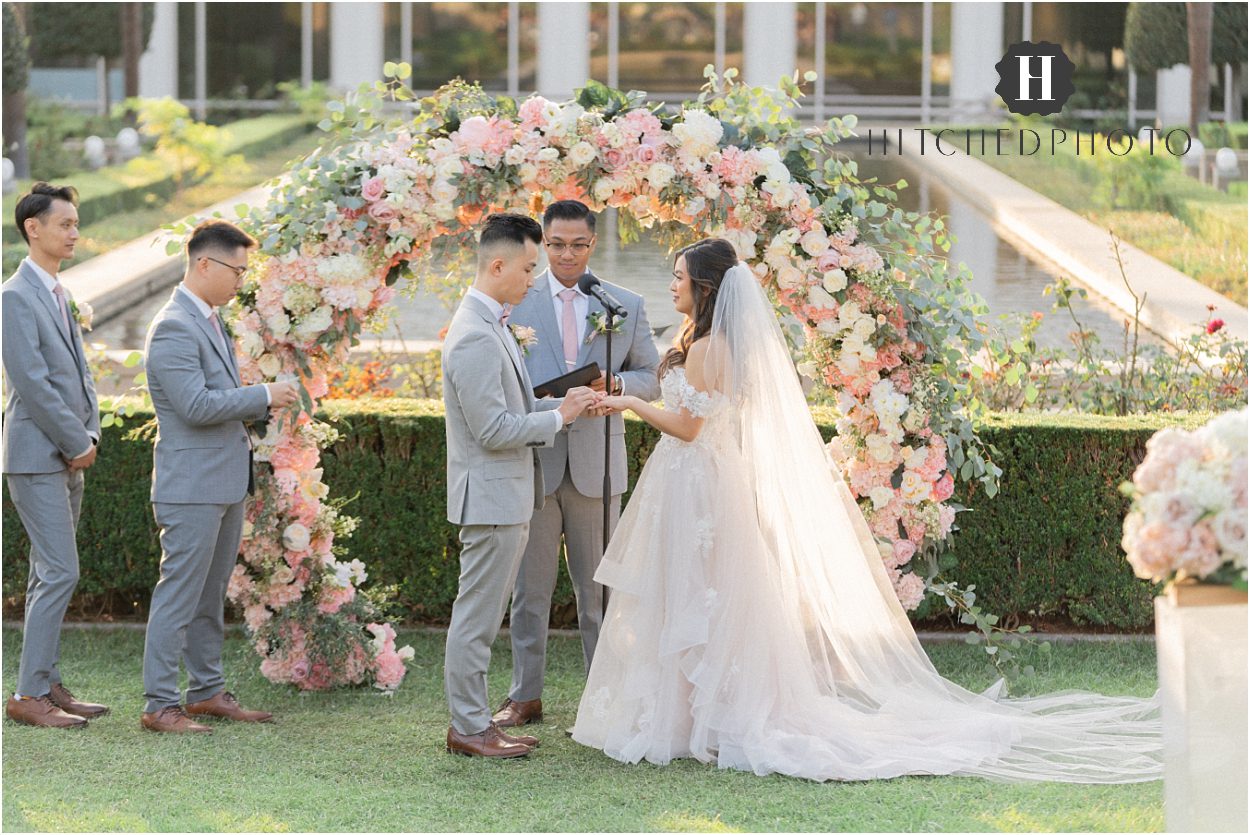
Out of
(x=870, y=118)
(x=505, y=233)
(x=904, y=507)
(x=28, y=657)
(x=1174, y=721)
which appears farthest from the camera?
(x=870, y=118)

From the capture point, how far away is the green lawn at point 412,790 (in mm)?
4371

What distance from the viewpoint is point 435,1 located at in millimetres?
29922

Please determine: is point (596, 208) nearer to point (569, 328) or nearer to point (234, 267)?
point (569, 328)

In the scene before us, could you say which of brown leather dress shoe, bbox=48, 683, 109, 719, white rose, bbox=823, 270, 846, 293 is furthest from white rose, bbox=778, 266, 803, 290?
brown leather dress shoe, bbox=48, 683, 109, 719

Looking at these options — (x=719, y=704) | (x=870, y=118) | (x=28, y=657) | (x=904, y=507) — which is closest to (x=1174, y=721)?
(x=719, y=704)

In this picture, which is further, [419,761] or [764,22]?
[764,22]

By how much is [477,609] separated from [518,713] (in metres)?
0.68

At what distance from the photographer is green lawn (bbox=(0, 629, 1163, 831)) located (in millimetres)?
4371

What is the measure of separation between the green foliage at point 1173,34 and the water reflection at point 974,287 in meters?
6.87

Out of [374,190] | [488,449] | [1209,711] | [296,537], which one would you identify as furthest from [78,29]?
[1209,711]

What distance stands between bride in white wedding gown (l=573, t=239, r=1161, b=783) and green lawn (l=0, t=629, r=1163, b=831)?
0.18 metres

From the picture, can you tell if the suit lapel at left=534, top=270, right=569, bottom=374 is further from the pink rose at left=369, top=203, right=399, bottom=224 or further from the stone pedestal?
the stone pedestal

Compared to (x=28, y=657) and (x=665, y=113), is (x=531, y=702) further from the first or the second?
(x=665, y=113)

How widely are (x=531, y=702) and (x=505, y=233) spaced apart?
1746 mm
